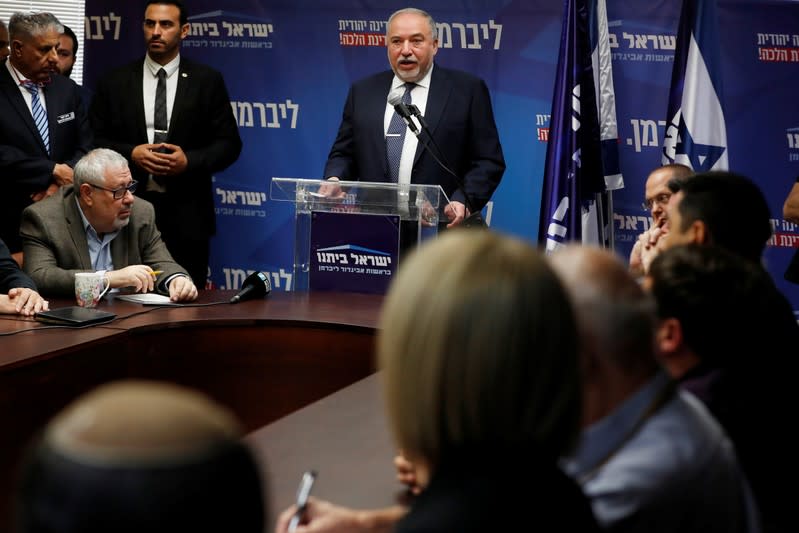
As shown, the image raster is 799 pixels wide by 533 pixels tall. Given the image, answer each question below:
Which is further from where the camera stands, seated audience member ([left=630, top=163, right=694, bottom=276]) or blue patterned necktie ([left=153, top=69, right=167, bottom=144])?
blue patterned necktie ([left=153, top=69, right=167, bottom=144])

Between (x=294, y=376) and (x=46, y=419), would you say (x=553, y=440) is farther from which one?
(x=294, y=376)

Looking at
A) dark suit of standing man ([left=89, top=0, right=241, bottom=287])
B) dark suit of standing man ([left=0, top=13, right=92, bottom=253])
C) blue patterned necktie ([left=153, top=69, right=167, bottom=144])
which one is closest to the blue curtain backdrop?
dark suit of standing man ([left=89, top=0, right=241, bottom=287])

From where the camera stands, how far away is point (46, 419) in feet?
9.26

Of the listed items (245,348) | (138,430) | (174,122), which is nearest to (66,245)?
(245,348)

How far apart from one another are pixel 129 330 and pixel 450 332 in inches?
101

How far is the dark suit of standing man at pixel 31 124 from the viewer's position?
480 centimetres

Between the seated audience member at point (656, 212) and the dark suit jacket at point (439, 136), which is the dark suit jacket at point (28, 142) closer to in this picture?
the dark suit jacket at point (439, 136)

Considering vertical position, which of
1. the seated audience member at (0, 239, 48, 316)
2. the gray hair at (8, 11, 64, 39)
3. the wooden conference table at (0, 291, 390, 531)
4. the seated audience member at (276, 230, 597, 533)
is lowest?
the wooden conference table at (0, 291, 390, 531)

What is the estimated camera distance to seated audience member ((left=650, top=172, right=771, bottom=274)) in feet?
7.42

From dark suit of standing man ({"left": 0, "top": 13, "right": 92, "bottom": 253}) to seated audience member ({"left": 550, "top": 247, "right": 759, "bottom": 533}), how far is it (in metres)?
4.04

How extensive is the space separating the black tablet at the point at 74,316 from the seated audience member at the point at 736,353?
6.93 feet

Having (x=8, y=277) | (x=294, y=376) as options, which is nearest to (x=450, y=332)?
(x=294, y=376)

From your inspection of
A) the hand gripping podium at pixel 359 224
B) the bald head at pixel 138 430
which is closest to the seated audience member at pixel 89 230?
the hand gripping podium at pixel 359 224

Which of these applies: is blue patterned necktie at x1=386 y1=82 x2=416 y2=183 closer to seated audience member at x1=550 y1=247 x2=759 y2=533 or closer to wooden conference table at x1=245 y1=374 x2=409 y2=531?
wooden conference table at x1=245 y1=374 x2=409 y2=531
